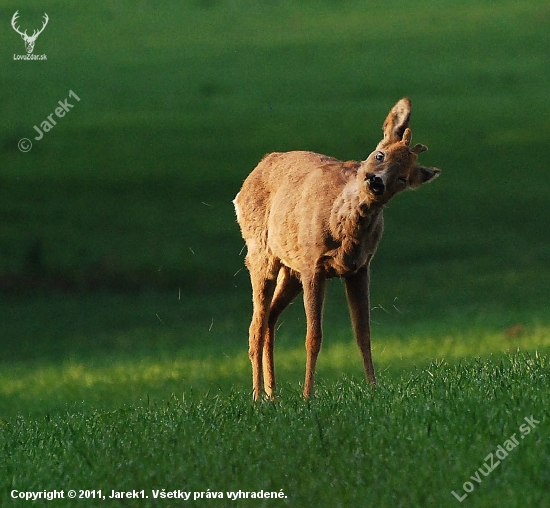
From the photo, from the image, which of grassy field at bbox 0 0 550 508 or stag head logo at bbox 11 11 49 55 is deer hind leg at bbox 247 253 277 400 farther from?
stag head logo at bbox 11 11 49 55

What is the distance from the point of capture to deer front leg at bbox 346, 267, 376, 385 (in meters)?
9.27

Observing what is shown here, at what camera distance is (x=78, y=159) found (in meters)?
22.0

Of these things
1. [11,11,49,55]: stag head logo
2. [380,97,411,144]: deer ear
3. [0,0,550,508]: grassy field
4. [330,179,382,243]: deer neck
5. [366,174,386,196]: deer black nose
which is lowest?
[0,0,550,508]: grassy field

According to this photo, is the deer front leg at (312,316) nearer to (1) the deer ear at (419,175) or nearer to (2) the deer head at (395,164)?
(2) the deer head at (395,164)

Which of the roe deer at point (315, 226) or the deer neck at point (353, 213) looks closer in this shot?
the roe deer at point (315, 226)

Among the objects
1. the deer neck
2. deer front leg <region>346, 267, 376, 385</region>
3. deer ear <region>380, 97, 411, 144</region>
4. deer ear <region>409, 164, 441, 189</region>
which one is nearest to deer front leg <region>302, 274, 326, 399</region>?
deer front leg <region>346, 267, 376, 385</region>

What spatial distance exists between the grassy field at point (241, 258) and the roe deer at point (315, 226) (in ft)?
1.64

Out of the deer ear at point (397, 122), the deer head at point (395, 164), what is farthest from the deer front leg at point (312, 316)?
the deer ear at point (397, 122)

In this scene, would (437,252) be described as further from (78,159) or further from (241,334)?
(78,159)

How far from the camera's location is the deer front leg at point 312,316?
9109 mm

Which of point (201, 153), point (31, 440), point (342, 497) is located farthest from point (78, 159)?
point (342, 497)

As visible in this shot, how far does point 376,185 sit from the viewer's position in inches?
332

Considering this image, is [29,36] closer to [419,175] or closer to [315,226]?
[315,226]

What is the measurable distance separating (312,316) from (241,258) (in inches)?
356
